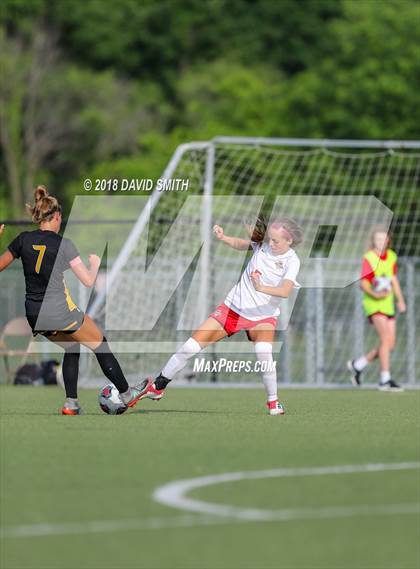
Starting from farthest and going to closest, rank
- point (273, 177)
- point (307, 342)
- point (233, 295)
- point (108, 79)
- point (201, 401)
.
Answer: point (108, 79) → point (273, 177) → point (307, 342) → point (201, 401) → point (233, 295)

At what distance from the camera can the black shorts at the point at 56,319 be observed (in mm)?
11656

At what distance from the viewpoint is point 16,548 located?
19.0 ft

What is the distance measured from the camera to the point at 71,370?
39.7 ft

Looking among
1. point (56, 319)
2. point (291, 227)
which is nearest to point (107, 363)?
point (56, 319)

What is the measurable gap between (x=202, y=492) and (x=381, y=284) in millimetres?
10330

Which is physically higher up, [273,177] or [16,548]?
[273,177]

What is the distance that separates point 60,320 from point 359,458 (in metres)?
3.89

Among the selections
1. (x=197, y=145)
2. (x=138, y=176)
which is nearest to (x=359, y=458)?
(x=197, y=145)

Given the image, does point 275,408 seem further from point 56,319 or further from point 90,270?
point 90,270

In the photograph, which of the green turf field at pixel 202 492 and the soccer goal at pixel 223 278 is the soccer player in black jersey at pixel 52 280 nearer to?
the green turf field at pixel 202 492

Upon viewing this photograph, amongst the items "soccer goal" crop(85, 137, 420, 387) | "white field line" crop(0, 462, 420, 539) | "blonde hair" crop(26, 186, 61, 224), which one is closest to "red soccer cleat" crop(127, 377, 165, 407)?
"blonde hair" crop(26, 186, 61, 224)

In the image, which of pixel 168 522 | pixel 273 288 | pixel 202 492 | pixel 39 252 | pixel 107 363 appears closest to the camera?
pixel 168 522

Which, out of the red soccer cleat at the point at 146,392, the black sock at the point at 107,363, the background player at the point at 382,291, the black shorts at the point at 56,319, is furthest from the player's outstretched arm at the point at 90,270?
the background player at the point at 382,291

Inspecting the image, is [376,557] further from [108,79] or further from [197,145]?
[108,79]
